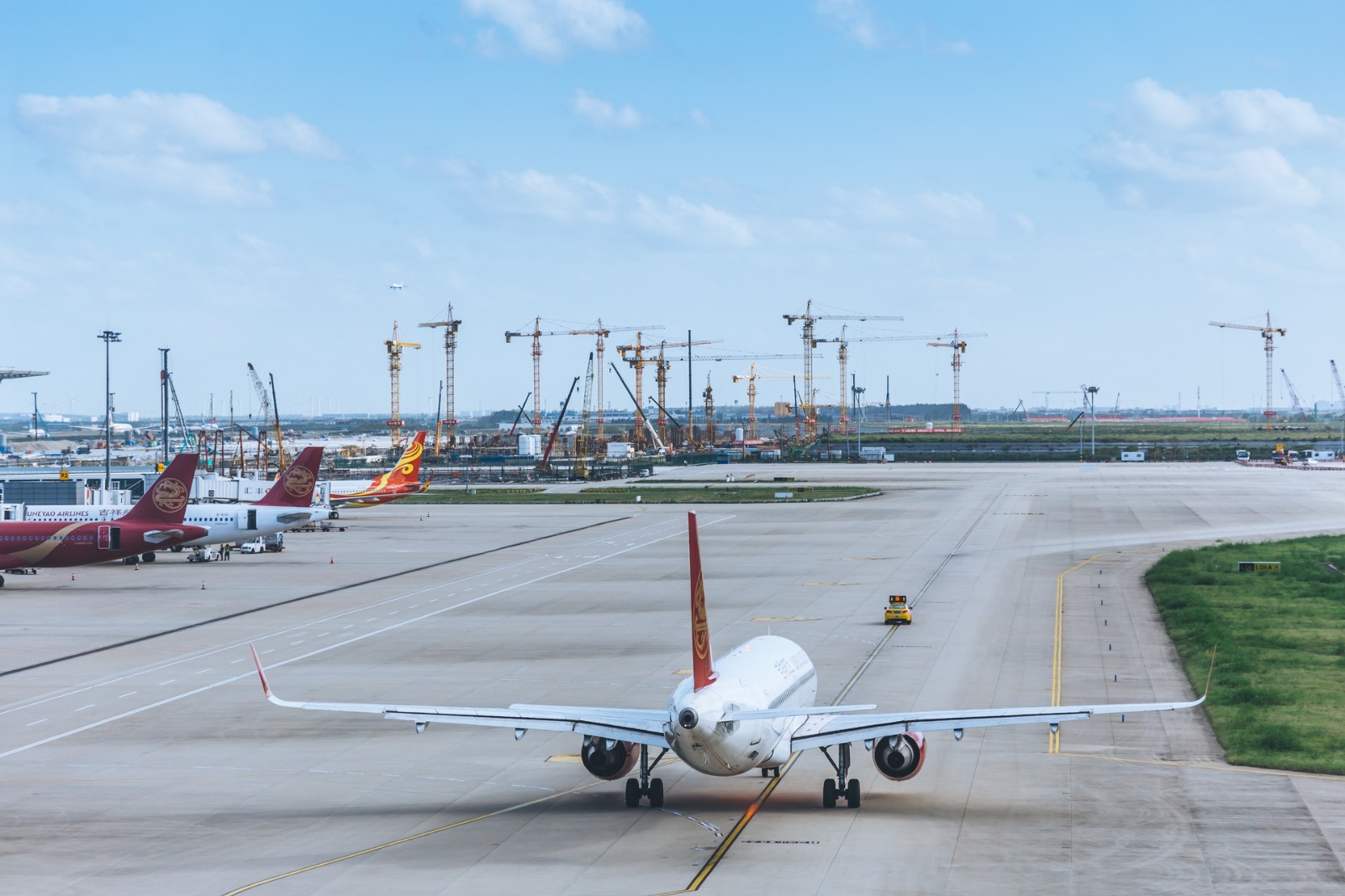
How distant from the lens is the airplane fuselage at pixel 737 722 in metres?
29.5

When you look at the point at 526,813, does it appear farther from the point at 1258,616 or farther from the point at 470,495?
the point at 470,495

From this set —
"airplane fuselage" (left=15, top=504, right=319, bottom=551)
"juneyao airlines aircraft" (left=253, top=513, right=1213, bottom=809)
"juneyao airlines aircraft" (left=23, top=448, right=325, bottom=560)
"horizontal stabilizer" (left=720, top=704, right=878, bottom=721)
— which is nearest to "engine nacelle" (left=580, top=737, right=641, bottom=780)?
"juneyao airlines aircraft" (left=253, top=513, right=1213, bottom=809)

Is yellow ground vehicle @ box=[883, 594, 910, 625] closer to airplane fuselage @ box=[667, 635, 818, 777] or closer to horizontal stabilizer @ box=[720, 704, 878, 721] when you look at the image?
airplane fuselage @ box=[667, 635, 818, 777]

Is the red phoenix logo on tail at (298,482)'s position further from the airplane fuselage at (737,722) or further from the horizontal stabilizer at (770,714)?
the horizontal stabilizer at (770,714)

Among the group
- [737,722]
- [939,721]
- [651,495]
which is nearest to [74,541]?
[737,722]

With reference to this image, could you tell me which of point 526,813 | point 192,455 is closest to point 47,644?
point 192,455

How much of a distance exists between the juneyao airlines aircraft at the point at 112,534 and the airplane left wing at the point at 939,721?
5978 centimetres

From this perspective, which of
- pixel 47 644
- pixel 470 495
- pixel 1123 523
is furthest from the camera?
pixel 470 495

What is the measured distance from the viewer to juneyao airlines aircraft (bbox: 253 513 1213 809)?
29.8m

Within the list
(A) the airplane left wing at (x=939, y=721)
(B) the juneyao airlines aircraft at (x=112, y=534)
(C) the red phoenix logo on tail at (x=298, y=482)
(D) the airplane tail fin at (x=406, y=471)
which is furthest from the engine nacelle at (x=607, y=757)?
(D) the airplane tail fin at (x=406, y=471)

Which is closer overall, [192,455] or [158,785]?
[158,785]

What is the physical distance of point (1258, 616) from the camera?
64.1 m

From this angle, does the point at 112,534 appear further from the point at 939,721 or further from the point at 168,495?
the point at 939,721

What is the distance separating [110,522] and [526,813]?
59.5 metres
